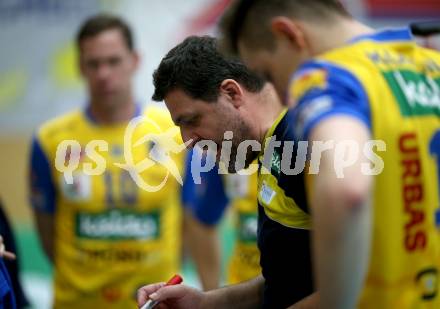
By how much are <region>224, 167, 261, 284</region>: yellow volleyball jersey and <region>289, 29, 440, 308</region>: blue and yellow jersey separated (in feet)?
8.17

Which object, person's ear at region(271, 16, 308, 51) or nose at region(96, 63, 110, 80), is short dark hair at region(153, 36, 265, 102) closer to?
person's ear at region(271, 16, 308, 51)

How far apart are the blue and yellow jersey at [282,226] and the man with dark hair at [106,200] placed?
1.99m

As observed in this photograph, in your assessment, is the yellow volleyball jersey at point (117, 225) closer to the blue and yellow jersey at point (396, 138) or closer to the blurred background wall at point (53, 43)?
the blurred background wall at point (53, 43)

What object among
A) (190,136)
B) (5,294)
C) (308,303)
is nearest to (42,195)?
(5,294)

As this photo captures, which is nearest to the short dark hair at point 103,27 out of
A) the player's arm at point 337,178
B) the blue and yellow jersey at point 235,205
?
the blue and yellow jersey at point 235,205

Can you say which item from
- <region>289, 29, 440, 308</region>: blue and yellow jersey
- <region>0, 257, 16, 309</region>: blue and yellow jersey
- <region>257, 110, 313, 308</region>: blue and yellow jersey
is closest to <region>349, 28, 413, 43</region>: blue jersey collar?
<region>289, 29, 440, 308</region>: blue and yellow jersey

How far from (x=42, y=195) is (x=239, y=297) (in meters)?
2.35

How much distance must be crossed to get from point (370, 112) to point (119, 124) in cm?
305

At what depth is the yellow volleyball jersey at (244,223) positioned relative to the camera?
471cm

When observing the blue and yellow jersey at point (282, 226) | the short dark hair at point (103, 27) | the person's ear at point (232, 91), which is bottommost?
the blue and yellow jersey at point (282, 226)

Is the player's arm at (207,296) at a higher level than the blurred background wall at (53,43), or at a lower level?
lower

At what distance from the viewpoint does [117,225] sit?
470 cm

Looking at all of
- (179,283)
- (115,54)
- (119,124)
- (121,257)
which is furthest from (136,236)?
(179,283)

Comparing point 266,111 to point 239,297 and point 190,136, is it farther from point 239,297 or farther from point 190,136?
point 239,297
